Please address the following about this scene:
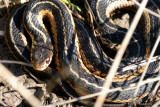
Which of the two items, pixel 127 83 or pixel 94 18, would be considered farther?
pixel 94 18

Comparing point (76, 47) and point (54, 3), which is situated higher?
point (54, 3)

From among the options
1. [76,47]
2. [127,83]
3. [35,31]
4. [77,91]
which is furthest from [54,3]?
[127,83]

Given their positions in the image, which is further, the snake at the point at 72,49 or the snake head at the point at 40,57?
the snake at the point at 72,49

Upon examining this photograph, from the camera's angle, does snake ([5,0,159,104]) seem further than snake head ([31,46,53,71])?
Yes

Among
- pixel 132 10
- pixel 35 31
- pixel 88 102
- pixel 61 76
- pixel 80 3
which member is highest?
pixel 80 3

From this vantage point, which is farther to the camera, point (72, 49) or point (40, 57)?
point (72, 49)

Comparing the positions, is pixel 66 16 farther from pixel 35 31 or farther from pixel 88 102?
pixel 88 102
